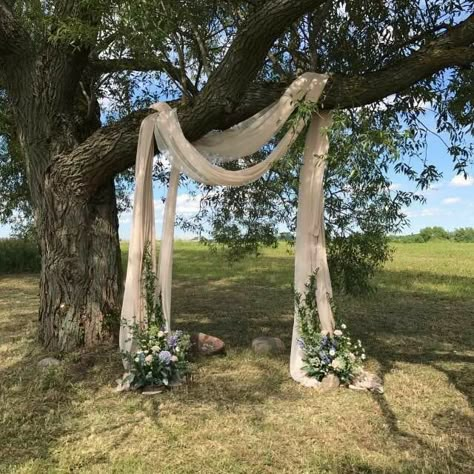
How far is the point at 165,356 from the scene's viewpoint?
4684 mm

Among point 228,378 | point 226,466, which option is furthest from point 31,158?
point 226,466

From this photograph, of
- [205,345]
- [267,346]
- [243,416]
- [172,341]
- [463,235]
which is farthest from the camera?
[463,235]

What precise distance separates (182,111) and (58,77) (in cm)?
178

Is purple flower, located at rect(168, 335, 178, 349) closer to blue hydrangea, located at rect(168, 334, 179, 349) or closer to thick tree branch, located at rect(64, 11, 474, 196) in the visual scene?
blue hydrangea, located at rect(168, 334, 179, 349)

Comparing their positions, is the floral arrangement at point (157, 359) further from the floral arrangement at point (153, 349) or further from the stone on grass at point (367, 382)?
the stone on grass at point (367, 382)

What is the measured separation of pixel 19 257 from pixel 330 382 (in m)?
15.5

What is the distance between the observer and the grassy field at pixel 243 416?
134 inches

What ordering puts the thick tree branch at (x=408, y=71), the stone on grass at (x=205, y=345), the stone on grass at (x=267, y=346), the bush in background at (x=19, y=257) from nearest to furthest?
the thick tree branch at (x=408, y=71)
the stone on grass at (x=205, y=345)
the stone on grass at (x=267, y=346)
the bush in background at (x=19, y=257)

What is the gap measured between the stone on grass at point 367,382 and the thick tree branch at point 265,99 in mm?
2522

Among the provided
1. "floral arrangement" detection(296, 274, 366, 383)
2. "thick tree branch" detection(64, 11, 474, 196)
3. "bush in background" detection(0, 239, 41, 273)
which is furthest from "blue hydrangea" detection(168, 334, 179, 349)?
"bush in background" detection(0, 239, 41, 273)

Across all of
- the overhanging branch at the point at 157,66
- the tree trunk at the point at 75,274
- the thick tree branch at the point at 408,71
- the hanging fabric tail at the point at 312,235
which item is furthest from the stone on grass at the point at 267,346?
the overhanging branch at the point at 157,66

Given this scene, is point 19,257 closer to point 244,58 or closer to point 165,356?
point 165,356

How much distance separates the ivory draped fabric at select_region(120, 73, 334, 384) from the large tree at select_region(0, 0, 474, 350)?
205mm

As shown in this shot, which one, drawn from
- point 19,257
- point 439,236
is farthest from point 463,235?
point 19,257
